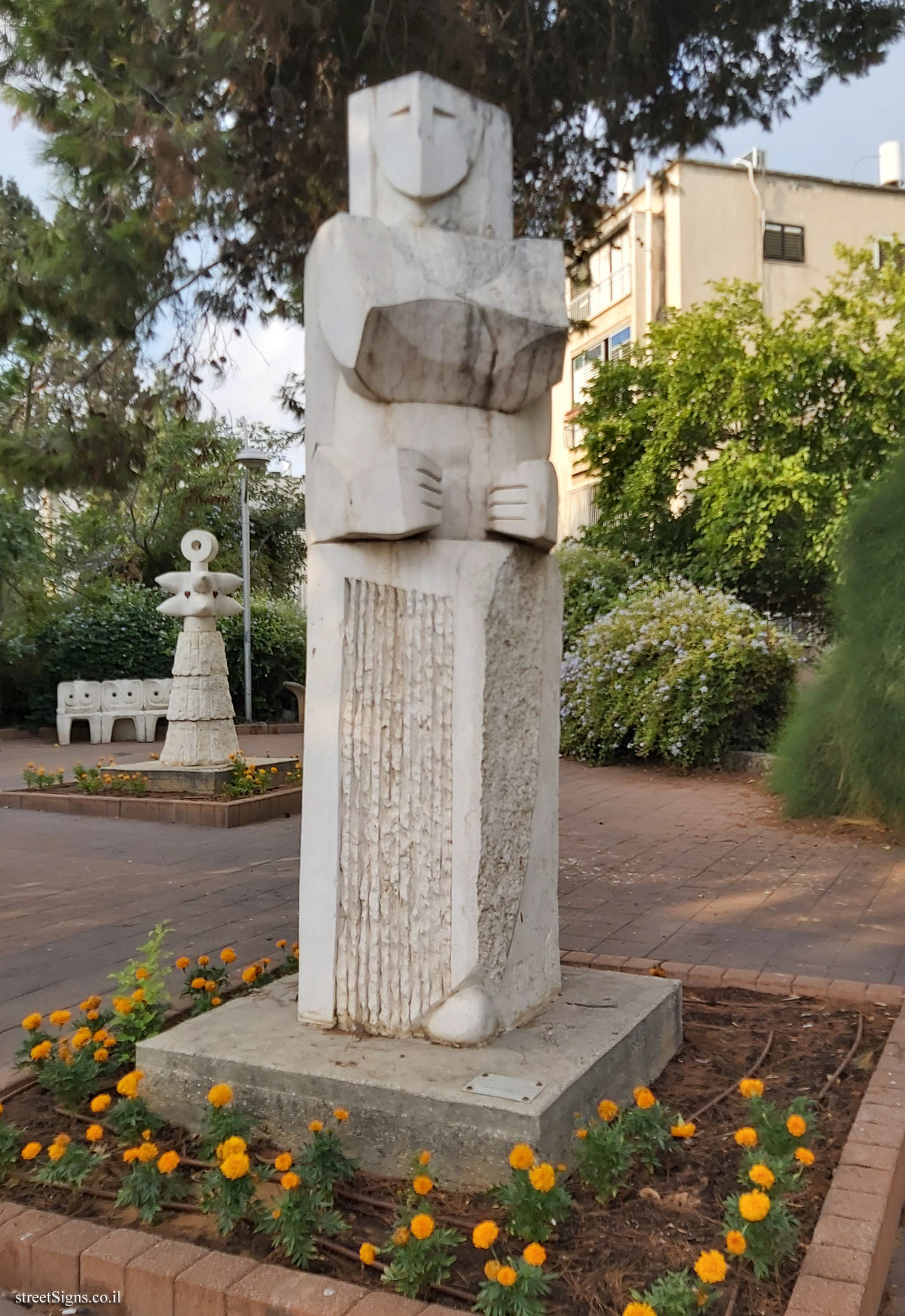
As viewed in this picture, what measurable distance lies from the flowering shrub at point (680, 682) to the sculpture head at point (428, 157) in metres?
8.28

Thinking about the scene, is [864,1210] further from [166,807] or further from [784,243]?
[784,243]

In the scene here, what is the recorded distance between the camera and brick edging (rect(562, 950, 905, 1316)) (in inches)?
82.9

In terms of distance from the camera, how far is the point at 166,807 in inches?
343

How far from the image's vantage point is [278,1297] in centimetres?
212

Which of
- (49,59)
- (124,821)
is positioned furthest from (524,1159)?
(124,821)

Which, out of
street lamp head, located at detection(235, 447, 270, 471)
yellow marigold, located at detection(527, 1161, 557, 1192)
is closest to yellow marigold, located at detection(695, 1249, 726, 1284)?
yellow marigold, located at detection(527, 1161, 557, 1192)

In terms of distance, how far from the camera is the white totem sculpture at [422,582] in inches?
116

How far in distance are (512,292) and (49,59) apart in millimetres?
4779

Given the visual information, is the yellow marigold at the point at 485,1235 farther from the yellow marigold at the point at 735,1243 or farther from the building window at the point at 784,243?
the building window at the point at 784,243

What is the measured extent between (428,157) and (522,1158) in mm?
2453

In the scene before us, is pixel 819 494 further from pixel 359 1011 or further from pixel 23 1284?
pixel 23 1284

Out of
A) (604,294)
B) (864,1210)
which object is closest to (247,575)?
(604,294)

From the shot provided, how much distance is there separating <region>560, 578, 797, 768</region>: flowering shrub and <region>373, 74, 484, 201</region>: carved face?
8403 millimetres

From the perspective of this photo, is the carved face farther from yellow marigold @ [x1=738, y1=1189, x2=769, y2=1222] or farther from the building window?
the building window
